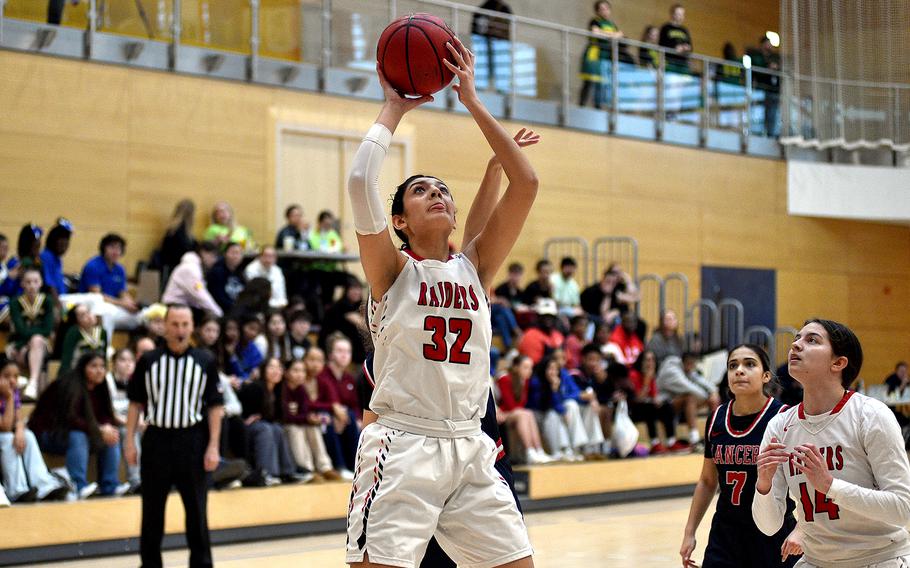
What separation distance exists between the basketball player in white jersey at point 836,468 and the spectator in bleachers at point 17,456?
5.86 meters

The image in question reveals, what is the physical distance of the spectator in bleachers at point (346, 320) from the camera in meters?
11.3

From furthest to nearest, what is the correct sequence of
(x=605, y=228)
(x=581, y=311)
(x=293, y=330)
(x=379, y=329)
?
(x=605, y=228) → (x=581, y=311) → (x=293, y=330) → (x=379, y=329)

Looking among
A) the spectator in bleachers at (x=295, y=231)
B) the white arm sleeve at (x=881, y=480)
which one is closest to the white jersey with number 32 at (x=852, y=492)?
the white arm sleeve at (x=881, y=480)

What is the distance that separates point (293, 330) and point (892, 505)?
7688 mm

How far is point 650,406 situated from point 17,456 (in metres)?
7.00

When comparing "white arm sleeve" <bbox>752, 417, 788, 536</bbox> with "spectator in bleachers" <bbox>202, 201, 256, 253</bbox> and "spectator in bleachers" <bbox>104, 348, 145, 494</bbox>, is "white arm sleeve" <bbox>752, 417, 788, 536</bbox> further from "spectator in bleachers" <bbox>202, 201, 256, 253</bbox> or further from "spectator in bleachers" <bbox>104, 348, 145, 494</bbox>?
"spectator in bleachers" <bbox>202, 201, 256, 253</bbox>

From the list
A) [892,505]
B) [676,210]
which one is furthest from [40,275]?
[676,210]

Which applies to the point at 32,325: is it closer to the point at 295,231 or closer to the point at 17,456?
the point at 17,456

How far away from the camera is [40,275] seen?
9797 mm

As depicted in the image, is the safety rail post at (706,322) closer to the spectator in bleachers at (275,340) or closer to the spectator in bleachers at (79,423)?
the spectator in bleachers at (275,340)

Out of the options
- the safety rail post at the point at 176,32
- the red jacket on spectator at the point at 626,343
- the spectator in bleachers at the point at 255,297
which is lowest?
the red jacket on spectator at the point at 626,343

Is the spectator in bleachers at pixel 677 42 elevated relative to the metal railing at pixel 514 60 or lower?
elevated

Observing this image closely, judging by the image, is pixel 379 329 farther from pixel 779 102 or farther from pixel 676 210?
pixel 779 102

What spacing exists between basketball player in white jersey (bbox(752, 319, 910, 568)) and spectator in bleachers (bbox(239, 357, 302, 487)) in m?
5.96
